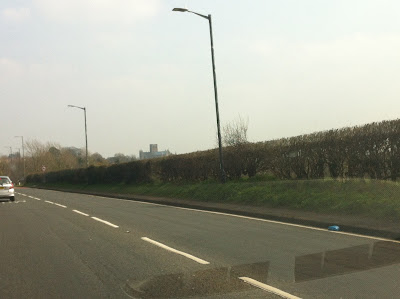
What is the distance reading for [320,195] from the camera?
632 inches

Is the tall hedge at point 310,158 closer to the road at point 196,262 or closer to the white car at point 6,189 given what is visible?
the road at point 196,262

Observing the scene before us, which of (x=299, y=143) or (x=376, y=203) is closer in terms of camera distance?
(x=376, y=203)

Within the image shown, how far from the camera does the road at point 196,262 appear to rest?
244 inches

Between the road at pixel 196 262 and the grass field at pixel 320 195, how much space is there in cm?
253

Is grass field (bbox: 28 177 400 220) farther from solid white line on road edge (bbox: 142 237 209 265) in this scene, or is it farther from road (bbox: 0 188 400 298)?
solid white line on road edge (bbox: 142 237 209 265)

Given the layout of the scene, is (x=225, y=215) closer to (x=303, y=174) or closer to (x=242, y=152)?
(x=303, y=174)

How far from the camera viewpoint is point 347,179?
1666 centimetres

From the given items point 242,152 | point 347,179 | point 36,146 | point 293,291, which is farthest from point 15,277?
point 36,146

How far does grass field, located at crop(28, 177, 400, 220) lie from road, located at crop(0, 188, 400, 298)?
2.53 metres

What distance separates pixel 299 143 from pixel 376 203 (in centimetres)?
699

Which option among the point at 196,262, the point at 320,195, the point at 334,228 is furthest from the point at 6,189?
the point at 196,262

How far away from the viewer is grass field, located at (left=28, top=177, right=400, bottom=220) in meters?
13.5

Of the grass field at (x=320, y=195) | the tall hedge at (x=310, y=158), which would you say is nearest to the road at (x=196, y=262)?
the grass field at (x=320, y=195)

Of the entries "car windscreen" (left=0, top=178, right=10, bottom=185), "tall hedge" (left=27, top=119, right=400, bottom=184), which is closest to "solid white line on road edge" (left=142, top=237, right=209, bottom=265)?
"tall hedge" (left=27, top=119, right=400, bottom=184)
